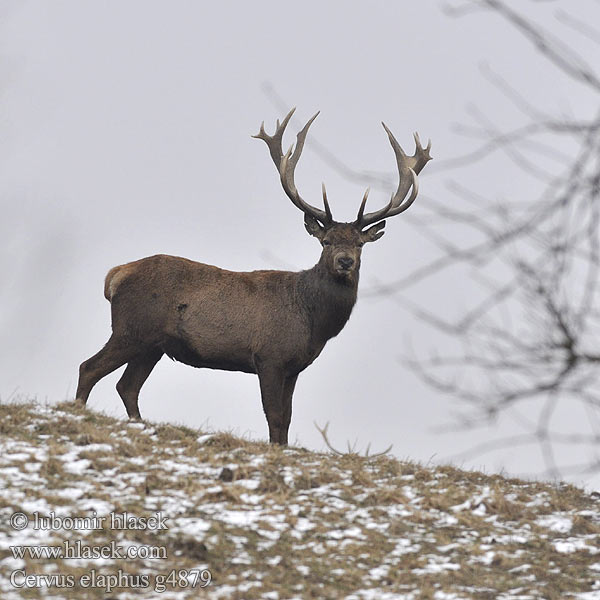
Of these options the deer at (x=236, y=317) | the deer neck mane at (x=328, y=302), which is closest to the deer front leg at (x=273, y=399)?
the deer at (x=236, y=317)

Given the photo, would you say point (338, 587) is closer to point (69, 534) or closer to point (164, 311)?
point (69, 534)

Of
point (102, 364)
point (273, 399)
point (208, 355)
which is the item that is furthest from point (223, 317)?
point (102, 364)

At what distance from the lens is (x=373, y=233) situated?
36.6 ft

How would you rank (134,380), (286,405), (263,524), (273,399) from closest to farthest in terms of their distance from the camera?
(263,524) < (273,399) < (286,405) < (134,380)

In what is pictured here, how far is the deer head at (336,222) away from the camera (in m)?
10.8

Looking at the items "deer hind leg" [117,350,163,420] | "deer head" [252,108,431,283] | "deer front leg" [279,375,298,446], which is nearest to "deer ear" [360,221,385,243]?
"deer head" [252,108,431,283]

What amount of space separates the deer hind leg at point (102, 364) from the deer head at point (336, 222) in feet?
7.64

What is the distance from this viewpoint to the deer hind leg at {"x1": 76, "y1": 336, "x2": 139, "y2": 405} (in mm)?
10742

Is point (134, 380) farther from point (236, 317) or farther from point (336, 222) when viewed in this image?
point (336, 222)

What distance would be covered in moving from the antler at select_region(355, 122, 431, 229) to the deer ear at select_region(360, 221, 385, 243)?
0.21 ft

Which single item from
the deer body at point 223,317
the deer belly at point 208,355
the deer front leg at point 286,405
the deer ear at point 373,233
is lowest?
the deer front leg at point 286,405

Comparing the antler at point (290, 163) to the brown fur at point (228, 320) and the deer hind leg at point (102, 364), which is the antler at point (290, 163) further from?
the deer hind leg at point (102, 364)

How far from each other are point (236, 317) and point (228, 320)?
0.09 m

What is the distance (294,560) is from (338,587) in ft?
1.38
